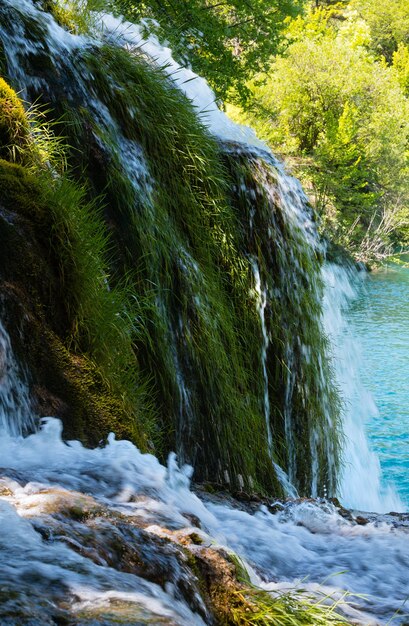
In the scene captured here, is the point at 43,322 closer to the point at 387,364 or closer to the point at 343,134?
the point at 387,364

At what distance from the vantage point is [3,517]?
1.77 meters

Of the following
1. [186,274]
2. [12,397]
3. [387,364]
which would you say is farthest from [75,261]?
[387,364]

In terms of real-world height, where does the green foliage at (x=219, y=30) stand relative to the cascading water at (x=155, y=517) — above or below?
above

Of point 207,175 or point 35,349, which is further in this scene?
point 207,175

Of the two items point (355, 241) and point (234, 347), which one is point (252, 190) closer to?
point (234, 347)

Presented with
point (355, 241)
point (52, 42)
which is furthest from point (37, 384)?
point (355, 241)

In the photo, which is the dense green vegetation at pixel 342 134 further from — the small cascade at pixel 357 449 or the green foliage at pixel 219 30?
the small cascade at pixel 357 449

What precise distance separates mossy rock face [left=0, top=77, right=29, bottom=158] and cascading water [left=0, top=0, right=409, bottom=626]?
599 millimetres

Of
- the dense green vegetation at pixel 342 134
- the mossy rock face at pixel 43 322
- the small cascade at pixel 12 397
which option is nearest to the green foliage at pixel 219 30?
the mossy rock face at pixel 43 322

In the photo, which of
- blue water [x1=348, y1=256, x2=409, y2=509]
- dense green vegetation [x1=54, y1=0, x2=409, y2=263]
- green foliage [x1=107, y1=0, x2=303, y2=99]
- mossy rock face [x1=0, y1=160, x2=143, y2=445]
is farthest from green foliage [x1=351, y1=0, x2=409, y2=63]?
mossy rock face [x1=0, y1=160, x2=143, y2=445]

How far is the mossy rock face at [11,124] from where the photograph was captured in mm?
3502

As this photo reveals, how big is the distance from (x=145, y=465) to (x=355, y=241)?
2675cm

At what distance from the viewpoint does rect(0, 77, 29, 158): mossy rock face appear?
3502 mm

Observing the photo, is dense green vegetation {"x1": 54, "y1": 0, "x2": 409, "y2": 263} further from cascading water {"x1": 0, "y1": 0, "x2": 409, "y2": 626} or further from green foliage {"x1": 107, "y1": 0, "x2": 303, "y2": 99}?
cascading water {"x1": 0, "y1": 0, "x2": 409, "y2": 626}
